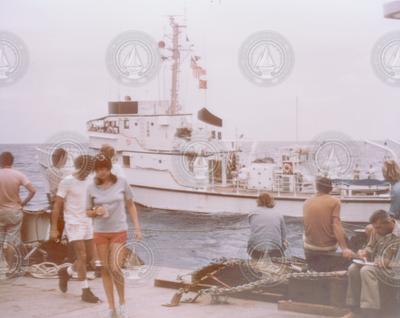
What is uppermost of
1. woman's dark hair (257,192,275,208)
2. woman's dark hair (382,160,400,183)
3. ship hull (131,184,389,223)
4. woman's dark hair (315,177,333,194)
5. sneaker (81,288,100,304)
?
woman's dark hair (382,160,400,183)

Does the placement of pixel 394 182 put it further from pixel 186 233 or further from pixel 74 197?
pixel 186 233

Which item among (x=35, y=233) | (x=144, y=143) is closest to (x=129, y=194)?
(x=35, y=233)

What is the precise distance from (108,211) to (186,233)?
2.41 meters

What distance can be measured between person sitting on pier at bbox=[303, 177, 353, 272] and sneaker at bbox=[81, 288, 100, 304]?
1.24 metres

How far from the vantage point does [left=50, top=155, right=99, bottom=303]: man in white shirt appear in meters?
3.45

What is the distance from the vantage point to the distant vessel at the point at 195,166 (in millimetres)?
4156

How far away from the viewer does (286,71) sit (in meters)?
3.87

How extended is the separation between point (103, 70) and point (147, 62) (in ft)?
0.96

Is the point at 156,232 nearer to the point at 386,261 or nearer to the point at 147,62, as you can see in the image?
the point at 147,62

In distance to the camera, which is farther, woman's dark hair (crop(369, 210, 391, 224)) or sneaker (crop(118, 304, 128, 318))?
sneaker (crop(118, 304, 128, 318))

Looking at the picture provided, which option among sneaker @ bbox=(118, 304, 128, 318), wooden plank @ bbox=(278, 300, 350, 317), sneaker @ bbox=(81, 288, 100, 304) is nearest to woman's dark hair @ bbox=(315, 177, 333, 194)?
wooden plank @ bbox=(278, 300, 350, 317)

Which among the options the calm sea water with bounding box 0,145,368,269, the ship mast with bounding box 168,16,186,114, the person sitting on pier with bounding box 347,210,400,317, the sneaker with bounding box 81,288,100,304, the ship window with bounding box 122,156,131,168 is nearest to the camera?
the person sitting on pier with bounding box 347,210,400,317

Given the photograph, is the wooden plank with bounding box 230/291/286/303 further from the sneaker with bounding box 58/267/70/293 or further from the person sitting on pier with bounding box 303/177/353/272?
the sneaker with bounding box 58/267/70/293

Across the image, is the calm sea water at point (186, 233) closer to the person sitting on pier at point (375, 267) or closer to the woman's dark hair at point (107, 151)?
the woman's dark hair at point (107, 151)
